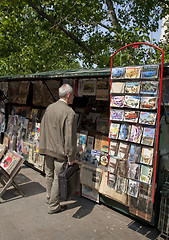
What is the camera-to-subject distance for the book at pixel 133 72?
2.65m

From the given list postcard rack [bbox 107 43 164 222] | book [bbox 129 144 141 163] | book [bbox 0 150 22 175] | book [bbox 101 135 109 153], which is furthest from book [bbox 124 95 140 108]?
book [bbox 0 150 22 175]

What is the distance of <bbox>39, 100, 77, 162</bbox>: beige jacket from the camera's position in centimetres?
295

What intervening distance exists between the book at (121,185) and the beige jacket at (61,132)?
2.26 feet

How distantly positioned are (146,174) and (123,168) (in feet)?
1.11


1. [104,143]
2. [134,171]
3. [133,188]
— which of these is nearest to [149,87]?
Result: [134,171]

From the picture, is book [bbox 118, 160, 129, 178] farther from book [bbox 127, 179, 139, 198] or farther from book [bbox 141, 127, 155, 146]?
book [bbox 141, 127, 155, 146]

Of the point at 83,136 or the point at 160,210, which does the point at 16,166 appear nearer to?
the point at 83,136

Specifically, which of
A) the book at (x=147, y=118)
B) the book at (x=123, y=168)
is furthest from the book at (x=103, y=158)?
the book at (x=147, y=118)

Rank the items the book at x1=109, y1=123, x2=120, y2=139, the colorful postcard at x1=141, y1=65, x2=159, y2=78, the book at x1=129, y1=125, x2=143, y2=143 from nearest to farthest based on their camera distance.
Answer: the colorful postcard at x1=141, y1=65, x2=159, y2=78, the book at x1=129, y1=125, x2=143, y2=143, the book at x1=109, y1=123, x2=120, y2=139

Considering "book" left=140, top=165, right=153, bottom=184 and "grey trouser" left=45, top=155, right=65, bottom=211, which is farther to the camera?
"grey trouser" left=45, top=155, right=65, bottom=211

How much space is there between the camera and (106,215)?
3312 mm

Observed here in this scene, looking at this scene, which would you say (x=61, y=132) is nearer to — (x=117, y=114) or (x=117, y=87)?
(x=117, y=114)

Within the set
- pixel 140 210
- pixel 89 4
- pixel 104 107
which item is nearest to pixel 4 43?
pixel 89 4

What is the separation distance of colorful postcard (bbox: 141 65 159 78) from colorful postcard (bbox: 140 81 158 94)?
8cm
